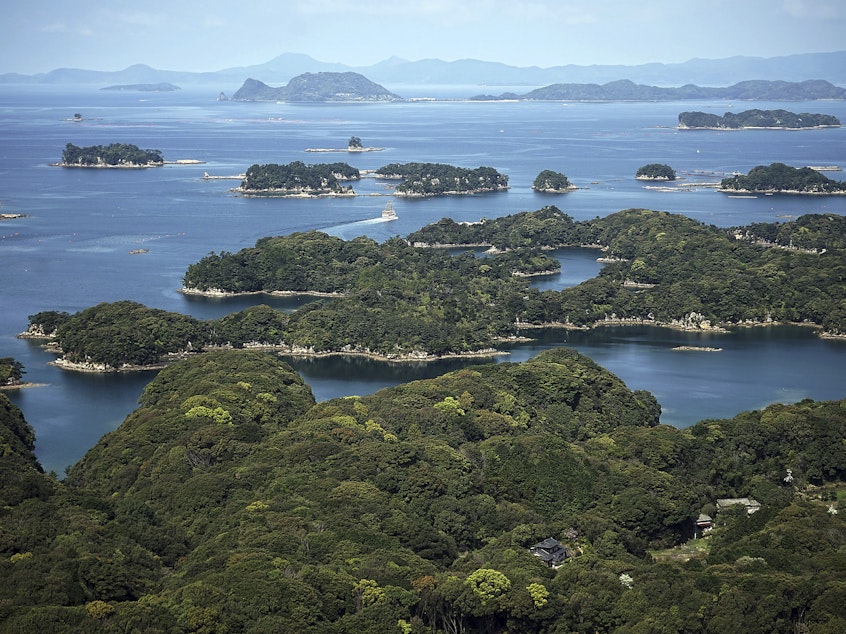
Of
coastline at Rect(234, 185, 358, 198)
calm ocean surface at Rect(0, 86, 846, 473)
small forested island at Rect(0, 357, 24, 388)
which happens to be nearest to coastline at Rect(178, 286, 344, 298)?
calm ocean surface at Rect(0, 86, 846, 473)

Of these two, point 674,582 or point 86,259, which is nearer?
point 674,582

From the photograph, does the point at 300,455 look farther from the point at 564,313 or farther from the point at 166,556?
the point at 564,313

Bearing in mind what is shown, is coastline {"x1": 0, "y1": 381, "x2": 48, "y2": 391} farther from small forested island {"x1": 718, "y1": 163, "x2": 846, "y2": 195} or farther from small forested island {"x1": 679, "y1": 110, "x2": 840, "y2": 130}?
small forested island {"x1": 679, "y1": 110, "x2": 840, "y2": 130}

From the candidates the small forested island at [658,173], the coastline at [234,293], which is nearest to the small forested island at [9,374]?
the coastline at [234,293]

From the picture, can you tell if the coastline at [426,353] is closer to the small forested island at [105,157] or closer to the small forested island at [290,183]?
the small forested island at [290,183]

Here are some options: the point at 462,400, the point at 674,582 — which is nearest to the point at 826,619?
the point at 674,582

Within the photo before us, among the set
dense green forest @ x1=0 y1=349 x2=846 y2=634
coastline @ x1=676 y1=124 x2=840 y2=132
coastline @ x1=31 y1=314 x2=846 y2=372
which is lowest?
coastline @ x1=31 y1=314 x2=846 y2=372
